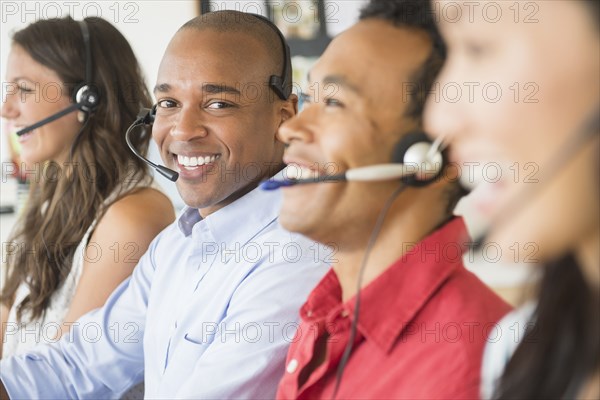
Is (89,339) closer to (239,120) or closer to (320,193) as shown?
(239,120)

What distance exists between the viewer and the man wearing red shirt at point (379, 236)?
2.83 feet

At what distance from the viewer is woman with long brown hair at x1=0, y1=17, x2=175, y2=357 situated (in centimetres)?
172

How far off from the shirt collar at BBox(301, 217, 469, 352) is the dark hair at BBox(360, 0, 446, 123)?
0.16 metres

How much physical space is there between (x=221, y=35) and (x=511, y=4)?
838mm

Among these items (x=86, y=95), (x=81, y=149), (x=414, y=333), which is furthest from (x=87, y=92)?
(x=414, y=333)

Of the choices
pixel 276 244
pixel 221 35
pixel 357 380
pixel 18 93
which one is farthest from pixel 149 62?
pixel 357 380

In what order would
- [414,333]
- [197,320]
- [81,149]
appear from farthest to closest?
[81,149]
[197,320]
[414,333]

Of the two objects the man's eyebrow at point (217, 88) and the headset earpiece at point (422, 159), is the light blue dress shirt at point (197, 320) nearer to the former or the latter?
the man's eyebrow at point (217, 88)

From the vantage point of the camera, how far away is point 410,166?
888 millimetres

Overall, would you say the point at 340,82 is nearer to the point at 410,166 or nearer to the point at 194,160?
the point at 410,166

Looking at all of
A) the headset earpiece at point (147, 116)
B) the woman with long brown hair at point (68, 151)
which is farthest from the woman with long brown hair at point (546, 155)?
the woman with long brown hair at point (68, 151)

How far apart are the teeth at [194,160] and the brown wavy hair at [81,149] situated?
0.38 meters

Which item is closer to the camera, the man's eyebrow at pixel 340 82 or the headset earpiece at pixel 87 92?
the man's eyebrow at pixel 340 82

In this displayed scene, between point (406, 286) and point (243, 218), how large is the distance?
53 cm
